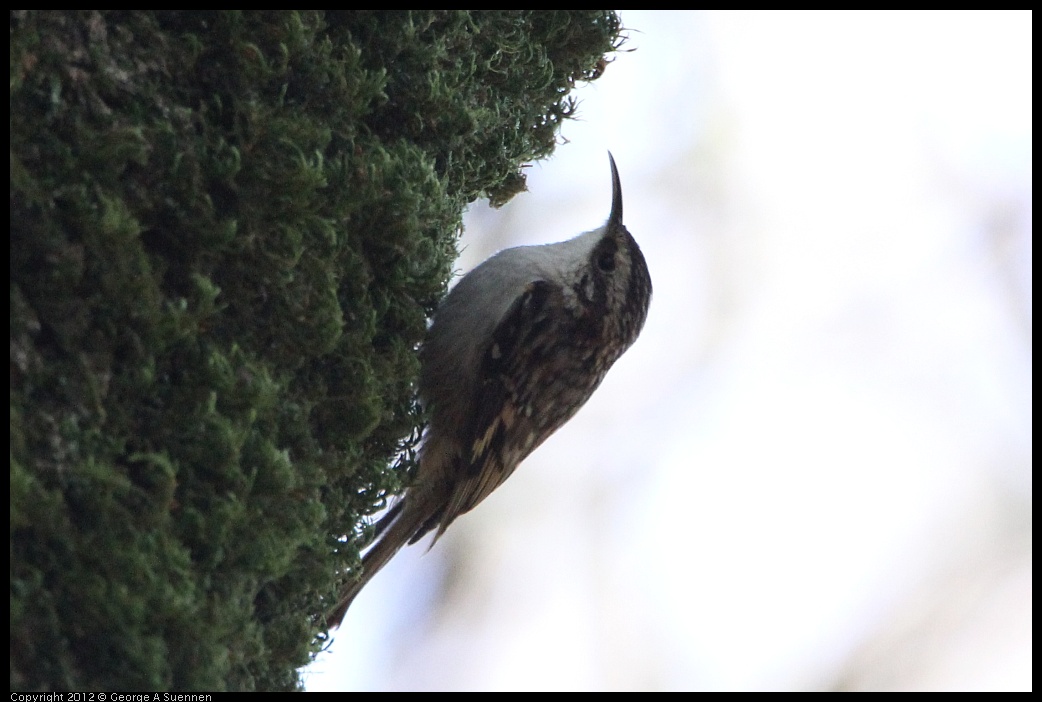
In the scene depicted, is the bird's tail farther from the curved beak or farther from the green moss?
the curved beak

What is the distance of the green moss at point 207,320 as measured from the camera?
4.53ft

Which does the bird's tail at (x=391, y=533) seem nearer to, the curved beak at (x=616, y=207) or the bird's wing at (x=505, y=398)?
the bird's wing at (x=505, y=398)

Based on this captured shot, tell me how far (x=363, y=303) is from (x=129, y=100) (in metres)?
0.61

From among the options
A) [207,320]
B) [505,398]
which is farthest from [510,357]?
[207,320]

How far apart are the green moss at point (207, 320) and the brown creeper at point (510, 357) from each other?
1.43 ft

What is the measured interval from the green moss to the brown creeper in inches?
17.2

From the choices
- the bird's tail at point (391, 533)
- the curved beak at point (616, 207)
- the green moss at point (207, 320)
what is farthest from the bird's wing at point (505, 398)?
the green moss at point (207, 320)

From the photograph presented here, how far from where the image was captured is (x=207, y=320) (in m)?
1.64

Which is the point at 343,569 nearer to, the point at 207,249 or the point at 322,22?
the point at 207,249

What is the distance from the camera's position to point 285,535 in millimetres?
1705

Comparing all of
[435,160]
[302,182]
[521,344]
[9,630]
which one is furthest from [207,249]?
[521,344]

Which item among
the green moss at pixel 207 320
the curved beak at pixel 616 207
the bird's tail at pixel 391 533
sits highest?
the green moss at pixel 207 320

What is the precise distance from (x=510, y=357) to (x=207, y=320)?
1339mm

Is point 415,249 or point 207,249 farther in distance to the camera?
point 415,249
